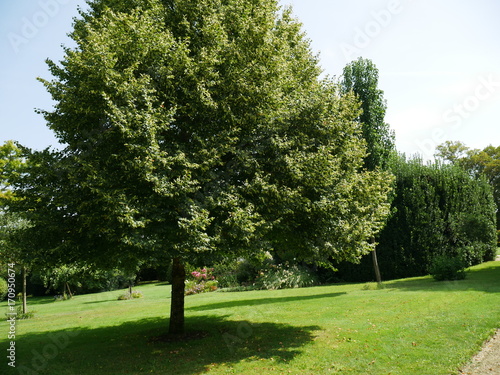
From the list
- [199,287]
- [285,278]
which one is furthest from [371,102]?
[199,287]

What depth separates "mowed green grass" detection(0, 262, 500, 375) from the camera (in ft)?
28.1

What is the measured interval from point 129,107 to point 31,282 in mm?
34744

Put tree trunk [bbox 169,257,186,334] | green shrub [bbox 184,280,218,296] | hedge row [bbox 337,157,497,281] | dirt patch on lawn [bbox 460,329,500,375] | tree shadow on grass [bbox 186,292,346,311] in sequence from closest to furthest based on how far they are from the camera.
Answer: dirt patch on lawn [bbox 460,329,500,375] → tree trunk [bbox 169,257,186,334] → tree shadow on grass [bbox 186,292,346,311] → hedge row [bbox 337,157,497,281] → green shrub [bbox 184,280,218,296]

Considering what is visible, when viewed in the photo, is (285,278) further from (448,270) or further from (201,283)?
(448,270)

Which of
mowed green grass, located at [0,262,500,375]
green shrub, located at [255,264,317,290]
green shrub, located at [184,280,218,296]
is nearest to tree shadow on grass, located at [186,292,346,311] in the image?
mowed green grass, located at [0,262,500,375]

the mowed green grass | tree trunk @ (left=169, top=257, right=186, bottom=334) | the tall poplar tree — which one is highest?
the tall poplar tree

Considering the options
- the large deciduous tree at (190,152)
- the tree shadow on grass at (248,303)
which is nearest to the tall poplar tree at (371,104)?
the tree shadow on grass at (248,303)

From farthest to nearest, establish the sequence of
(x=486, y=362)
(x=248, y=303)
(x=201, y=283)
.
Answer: (x=201, y=283) < (x=248, y=303) < (x=486, y=362)

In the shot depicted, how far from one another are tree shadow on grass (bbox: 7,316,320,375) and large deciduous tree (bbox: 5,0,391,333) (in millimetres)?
2630

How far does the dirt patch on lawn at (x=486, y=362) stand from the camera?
7473 mm

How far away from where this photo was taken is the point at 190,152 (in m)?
9.58

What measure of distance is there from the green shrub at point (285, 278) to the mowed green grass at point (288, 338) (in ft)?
27.8

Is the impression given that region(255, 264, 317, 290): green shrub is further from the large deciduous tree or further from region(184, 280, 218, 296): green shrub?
the large deciduous tree

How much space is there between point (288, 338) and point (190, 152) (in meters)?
6.58
